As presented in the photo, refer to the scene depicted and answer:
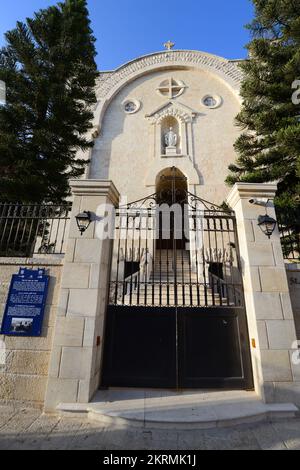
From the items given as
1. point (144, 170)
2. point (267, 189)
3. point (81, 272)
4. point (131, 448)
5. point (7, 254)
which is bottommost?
point (131, 448)

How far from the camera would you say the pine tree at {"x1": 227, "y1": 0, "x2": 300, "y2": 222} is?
6527 millimetres

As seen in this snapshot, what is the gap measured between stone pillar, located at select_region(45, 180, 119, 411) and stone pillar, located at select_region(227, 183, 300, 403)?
→ 2628 millimetres

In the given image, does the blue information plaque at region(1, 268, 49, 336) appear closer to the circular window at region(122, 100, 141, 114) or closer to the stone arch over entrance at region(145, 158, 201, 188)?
the stone arch over entrance at region(145, 158, 201, 188)

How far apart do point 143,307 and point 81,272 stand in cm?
133

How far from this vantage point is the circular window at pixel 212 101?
12.8m

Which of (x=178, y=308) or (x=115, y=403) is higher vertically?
(x=178, y=308)

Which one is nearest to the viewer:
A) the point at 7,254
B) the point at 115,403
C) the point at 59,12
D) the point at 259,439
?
the point at 259,439

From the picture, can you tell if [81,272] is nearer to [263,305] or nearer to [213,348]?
[213,348]

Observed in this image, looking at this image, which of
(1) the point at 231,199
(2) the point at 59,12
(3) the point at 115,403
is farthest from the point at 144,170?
(3) the point at 115,403

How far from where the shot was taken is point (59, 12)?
25.7 feet

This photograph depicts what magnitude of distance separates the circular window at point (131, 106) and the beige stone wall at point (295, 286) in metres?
12.4

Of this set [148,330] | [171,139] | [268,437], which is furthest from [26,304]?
[171,139]

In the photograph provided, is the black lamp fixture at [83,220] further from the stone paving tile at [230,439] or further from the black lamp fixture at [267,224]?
the stone paving tile at [230,439]

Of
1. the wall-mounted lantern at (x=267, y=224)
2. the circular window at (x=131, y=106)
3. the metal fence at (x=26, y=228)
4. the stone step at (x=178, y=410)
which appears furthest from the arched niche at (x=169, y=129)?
the stone step at (x=178, y=410)
